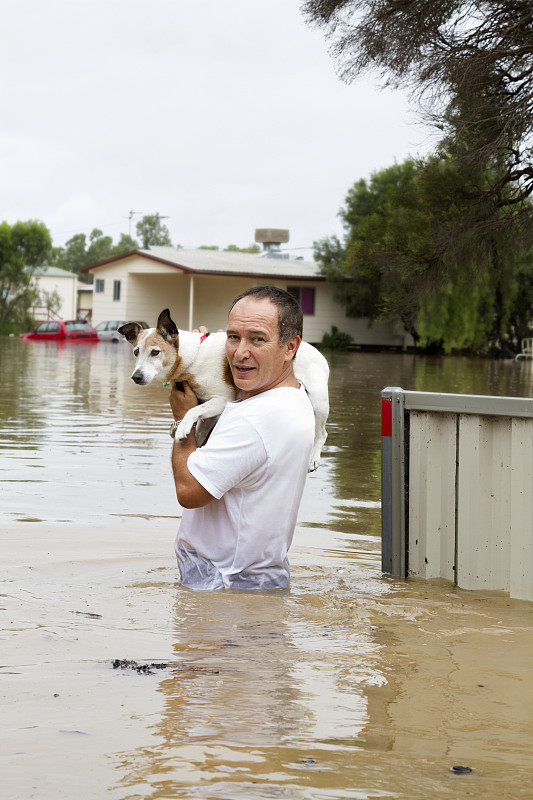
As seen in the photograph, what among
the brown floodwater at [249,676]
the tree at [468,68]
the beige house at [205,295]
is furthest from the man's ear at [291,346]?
the beige house at [205,295]

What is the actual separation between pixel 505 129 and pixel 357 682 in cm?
1338

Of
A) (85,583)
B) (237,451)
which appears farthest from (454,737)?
(85,583)

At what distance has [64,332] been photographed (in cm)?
5481

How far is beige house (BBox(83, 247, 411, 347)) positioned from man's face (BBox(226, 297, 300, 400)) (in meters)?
51.6

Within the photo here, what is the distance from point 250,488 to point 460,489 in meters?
1.56

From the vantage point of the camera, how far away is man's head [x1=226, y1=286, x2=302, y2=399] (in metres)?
4.68

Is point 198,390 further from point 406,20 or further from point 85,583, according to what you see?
point 406,20

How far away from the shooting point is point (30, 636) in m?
4.67

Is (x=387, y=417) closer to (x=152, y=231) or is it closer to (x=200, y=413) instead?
(x=200, y=413)

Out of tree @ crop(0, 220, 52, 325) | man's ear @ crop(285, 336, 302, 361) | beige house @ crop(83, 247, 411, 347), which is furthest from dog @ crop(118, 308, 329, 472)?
tree @ crop(0, 220, 52, 325)

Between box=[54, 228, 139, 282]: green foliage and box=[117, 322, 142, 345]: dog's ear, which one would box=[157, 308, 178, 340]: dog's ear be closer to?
box=[117, 322, 142, 345]: dog's ear

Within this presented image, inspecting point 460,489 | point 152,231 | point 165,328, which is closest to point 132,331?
point 165,328

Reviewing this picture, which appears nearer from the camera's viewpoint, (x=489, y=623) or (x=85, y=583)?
(x=489, y=623)

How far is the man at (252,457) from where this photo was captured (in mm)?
4598
